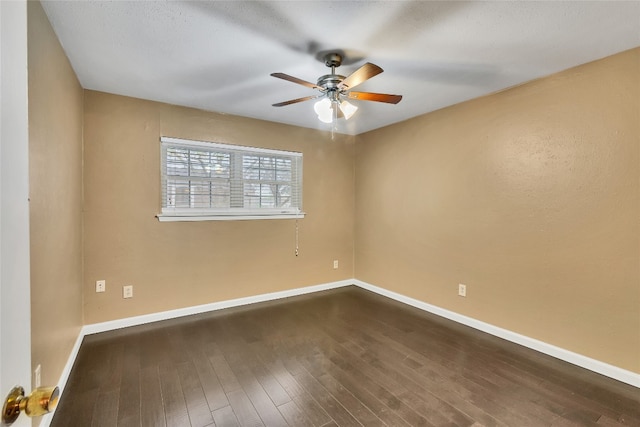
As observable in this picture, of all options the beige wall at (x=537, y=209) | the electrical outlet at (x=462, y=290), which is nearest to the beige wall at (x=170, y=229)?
the beige wall at (x=537, y=209)

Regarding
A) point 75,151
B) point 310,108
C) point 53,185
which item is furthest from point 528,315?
point 75,151

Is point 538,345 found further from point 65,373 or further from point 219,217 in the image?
point 65,373

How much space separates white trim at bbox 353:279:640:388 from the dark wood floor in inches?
3.0

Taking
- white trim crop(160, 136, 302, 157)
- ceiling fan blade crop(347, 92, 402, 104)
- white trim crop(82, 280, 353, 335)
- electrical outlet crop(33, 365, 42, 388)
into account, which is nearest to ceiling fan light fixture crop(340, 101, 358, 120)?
ceiling fan blade crop(347, 92, 402, 104)

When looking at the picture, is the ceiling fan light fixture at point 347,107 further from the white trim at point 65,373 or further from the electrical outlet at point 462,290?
the white trim at point 65,373

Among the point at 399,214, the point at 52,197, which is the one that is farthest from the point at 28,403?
the point at 399,214

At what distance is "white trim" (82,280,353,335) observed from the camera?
290 centimetres

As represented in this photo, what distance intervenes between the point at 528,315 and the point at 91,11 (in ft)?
12.6

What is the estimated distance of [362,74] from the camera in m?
1.88

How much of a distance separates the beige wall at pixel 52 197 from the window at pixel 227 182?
843 mm

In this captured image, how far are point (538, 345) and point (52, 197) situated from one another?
12.3ft

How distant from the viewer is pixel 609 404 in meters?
1.91

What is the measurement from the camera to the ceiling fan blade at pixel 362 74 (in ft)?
5.81

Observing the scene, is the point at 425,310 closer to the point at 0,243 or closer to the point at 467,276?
the point at 467,276
